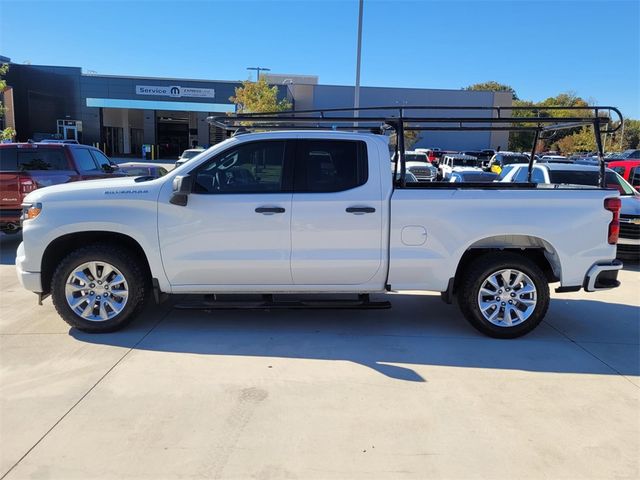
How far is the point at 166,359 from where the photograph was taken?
4.53 m

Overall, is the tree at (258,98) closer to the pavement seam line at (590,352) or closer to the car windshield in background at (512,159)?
the car windshield in background at (512,159)

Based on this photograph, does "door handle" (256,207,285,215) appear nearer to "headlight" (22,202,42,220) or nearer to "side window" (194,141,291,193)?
"side window" (194,141,291,193)

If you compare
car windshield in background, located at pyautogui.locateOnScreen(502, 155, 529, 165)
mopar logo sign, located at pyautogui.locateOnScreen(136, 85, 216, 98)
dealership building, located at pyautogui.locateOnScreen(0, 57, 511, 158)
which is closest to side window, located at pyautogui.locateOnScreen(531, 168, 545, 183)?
car windshield in background, located at pyautogui.locateOnScreen(502, 155, 529, 165)

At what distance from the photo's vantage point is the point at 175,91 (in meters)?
43.6

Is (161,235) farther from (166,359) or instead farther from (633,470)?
(633,470)

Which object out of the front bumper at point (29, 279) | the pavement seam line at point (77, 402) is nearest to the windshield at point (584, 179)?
the pavement seam line at point (77, 402)

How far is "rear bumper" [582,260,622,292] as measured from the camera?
5.09 metres

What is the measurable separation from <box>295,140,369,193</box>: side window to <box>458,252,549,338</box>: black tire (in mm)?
1447

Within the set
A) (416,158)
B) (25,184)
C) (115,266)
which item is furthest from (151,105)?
(115,266)

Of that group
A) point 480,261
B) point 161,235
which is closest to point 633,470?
point 480,261

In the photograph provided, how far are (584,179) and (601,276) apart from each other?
18.4ft

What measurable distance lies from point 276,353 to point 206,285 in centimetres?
100

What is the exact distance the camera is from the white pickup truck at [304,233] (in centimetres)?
493

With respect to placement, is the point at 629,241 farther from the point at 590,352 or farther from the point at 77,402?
the point at 77,402
